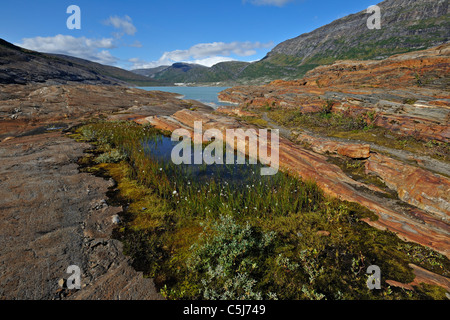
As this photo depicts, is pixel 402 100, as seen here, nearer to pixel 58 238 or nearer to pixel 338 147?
pixel 338 147

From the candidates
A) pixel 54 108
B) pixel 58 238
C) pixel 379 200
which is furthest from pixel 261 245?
pixel 54 108

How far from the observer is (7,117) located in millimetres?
22312

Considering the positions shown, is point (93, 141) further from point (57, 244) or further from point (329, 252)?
point (329, 252)

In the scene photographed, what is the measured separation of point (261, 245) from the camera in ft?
20.5

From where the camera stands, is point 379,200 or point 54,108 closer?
point 379,200

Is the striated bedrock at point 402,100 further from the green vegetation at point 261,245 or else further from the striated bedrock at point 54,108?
the striated bedrock at point 54,108

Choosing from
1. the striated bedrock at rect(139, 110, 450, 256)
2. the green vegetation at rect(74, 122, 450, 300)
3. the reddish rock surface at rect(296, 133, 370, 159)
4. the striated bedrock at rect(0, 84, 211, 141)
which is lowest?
the green vegetation at rect(74, 122, 450, 300)

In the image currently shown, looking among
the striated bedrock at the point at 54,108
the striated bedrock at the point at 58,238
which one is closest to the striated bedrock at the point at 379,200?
the striated bedrock at the point at 58,238

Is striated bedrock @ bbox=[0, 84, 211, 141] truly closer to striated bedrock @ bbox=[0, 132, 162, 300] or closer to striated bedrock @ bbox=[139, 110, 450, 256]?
striated bedrock @ bbox=[0, 132, 162, 300]

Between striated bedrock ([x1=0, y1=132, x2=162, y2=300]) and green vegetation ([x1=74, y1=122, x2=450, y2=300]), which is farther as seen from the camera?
green vegetation ([x1=74, y1=122, x2=450, y2=300])

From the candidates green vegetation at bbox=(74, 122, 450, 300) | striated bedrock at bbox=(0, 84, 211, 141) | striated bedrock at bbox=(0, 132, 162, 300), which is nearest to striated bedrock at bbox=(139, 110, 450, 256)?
green vegetation at bbox=(74, 122, 450, 300)

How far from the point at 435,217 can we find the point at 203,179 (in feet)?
35.3

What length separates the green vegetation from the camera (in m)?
4.93
